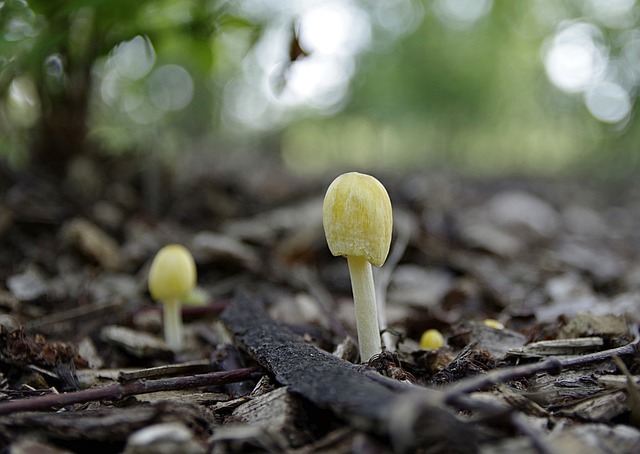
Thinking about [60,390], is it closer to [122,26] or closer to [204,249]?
[204,249]

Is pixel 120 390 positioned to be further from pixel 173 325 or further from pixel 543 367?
pixel 543 367

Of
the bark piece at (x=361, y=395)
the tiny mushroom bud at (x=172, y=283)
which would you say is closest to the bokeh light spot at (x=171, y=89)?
the tiny mushroom bud at (x=172, y=283)

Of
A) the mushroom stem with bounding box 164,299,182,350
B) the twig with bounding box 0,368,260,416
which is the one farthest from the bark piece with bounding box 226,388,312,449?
the mushroom stem with bounding box 164,299,182,350

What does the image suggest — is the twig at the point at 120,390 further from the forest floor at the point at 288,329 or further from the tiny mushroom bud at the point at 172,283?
the tiny mushroom bud at the point at 172,283

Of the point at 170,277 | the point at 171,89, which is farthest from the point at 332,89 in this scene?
the point at 170,277

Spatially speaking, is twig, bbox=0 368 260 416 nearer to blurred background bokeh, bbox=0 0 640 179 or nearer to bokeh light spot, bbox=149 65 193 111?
blurred background bokeh, bbox=0 0 640 179

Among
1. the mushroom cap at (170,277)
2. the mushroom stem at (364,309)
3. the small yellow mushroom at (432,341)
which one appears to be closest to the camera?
the mushroom stem at (364,309)
